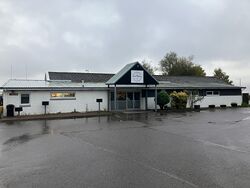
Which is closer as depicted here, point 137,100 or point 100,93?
point 100,93

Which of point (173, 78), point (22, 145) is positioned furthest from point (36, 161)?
point (173, 78)

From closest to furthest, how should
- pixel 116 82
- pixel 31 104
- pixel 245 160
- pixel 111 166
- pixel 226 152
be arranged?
pixel 111 166 < pixel 245 160 < pixel 226 152 < pixel 31 104 < pixel 116 82

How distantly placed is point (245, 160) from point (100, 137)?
6209 mm

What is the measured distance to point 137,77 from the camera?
27.4 m

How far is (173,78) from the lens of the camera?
129ft

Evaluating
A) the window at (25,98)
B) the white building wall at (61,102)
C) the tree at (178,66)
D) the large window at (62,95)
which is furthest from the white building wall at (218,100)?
the tree at (178,66)

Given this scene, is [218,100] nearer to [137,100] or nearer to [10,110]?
[137,100]

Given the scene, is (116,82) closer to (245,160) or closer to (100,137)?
(100,137)

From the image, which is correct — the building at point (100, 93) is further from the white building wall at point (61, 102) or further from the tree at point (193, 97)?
the tree at point (193, 97)

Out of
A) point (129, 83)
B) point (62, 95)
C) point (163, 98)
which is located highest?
point (129, 83)

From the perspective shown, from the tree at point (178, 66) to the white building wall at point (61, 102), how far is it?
3604 cm

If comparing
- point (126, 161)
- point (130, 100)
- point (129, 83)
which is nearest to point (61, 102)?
point (129, 83)

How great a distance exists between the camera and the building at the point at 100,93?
2423 centimetres

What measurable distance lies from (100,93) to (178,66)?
3732cm
